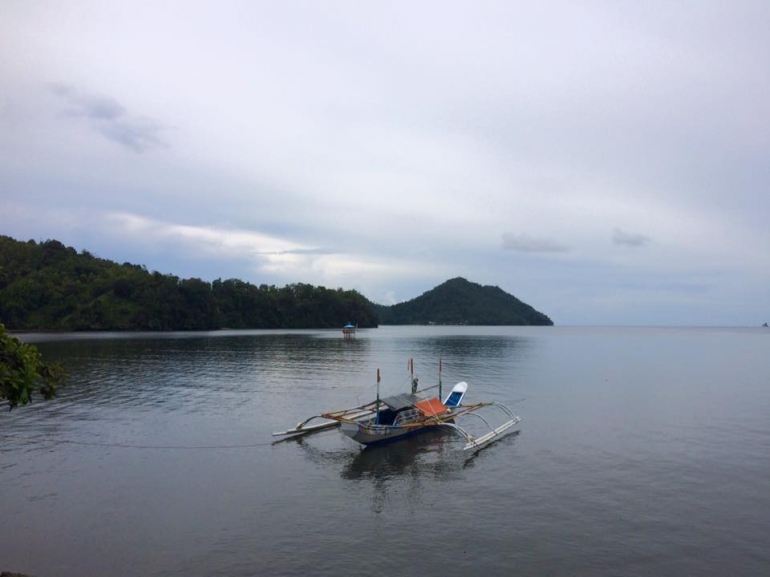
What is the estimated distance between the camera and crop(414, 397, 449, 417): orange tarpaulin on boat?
3063 cm

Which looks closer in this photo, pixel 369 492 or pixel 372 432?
pixel 369 492

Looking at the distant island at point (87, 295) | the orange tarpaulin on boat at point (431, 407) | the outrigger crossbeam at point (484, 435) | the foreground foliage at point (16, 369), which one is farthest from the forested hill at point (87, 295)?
the foreground foliage at point (16, 369)

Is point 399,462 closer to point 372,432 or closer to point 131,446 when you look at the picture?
point 372,432

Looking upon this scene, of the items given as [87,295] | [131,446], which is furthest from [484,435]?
[87,295]

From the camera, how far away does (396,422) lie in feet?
94.8

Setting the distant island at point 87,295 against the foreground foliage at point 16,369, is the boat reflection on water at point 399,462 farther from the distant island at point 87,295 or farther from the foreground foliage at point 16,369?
the distant island at point 87,295

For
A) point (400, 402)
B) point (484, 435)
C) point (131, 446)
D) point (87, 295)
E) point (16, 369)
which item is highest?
point (87, 295)

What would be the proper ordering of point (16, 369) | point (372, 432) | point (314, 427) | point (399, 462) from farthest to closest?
point (314, 427), point (372, 432), point (399, 462), point (16, 369)

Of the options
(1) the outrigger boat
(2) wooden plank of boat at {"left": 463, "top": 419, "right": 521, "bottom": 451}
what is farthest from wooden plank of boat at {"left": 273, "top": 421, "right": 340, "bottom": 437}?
(2) wooden plank of boat at {"left": 463, "top": 419, "right": 521, "bottom": 451}

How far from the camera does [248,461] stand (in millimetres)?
24312

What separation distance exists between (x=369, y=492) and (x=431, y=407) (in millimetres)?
11527

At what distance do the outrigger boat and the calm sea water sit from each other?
833 mm

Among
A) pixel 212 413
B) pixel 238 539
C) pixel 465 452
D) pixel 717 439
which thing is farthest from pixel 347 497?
pixel 717 439

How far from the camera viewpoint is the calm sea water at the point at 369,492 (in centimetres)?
1528
